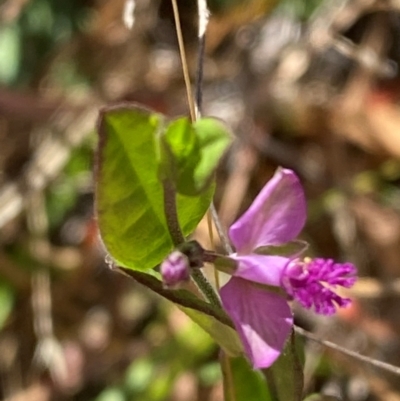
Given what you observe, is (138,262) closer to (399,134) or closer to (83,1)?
(399,134)

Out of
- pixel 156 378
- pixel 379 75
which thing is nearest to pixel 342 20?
pixel 379 75

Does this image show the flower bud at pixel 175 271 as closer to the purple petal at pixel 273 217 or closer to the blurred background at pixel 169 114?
the purple petal at pixel 273 217

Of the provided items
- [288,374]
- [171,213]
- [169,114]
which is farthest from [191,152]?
[169,114]

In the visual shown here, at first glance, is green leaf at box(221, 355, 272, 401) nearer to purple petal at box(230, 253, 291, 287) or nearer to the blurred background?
purple petal at box(230, 253, 291, 287)

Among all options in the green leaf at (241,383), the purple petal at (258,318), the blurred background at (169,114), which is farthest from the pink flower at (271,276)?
the blurred background at (169,114)

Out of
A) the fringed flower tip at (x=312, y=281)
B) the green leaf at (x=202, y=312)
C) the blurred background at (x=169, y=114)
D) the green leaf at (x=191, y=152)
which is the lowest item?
the blurred background at (x=169, y=114)

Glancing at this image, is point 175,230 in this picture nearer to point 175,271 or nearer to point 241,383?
point 175,271

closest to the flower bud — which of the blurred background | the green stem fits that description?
the green stem
